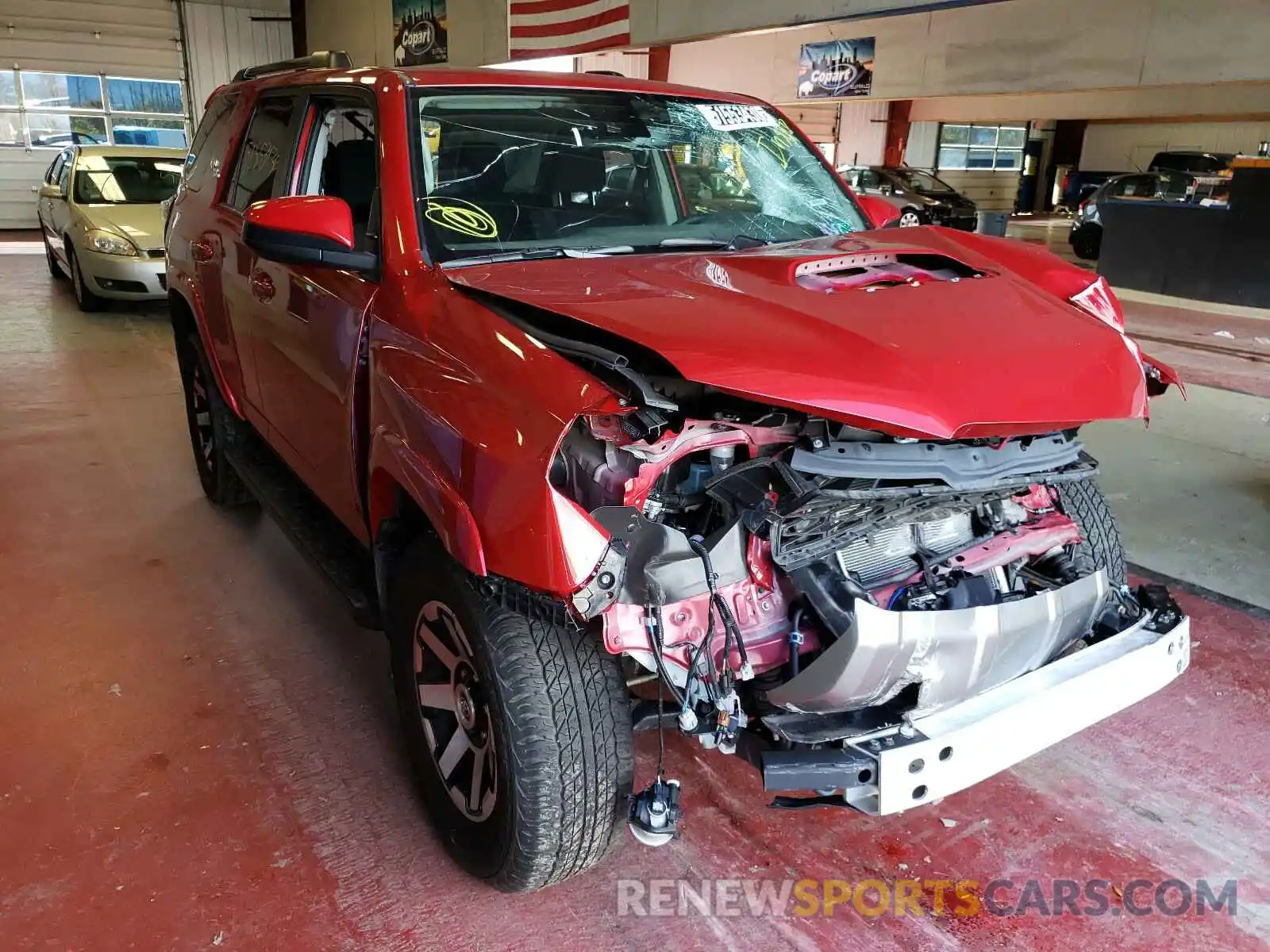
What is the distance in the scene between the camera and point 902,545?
211cm

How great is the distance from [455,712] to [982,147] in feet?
94.3

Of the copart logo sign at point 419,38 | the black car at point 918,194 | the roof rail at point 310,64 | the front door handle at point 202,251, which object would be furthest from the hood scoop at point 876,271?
the black car at point 918,194

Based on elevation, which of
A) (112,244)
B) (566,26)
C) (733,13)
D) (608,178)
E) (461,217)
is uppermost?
(566,26)

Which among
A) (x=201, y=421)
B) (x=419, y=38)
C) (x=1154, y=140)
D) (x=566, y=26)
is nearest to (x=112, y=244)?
(x=201, y=421)

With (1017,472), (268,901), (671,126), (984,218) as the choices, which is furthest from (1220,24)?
(268,901)

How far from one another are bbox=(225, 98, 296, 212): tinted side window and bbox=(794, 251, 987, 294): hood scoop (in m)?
1.77

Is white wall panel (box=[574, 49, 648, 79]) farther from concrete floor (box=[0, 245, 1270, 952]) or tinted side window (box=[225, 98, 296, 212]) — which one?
concrete floor (box=[0, 245, 1270, 952])

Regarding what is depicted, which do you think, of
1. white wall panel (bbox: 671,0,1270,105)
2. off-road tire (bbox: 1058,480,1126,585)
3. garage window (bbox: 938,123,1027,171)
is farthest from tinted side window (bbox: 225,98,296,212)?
garage window (bbox: 938,123,1027,171)

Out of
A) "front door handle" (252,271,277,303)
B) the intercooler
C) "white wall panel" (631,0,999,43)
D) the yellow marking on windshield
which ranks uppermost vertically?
"white wall panel" (631,0,999,43)

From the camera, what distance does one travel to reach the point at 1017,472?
1.97m

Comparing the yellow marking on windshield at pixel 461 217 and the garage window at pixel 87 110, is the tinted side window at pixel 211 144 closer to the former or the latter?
the yellow marking on windshield at pixel 461 217

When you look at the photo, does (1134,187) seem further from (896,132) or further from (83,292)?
(83,292)

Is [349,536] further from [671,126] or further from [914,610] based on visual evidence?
[914,610]

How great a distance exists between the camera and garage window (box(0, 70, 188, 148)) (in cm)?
1745
